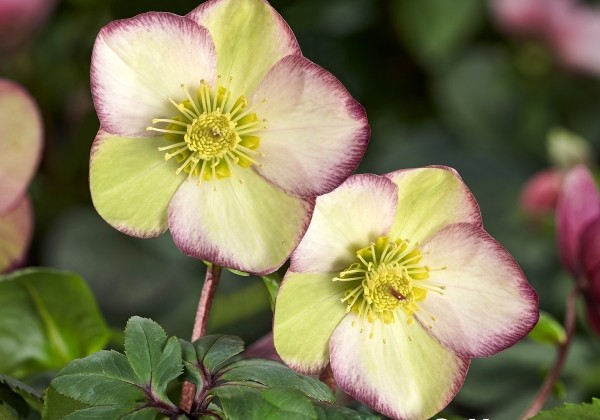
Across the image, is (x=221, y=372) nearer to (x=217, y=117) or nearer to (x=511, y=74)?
(x=217, y=117)

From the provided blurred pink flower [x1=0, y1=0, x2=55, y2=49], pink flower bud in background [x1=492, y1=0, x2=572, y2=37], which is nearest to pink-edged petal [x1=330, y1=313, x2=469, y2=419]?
blurred pink flower [x1=0, y1=0, x2=55, y2=49]

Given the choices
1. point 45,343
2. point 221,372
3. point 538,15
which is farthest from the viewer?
point 538,15

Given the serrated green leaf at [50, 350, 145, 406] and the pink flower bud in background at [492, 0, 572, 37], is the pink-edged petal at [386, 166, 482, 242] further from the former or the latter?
the pink flower bud in background at [492, 0, 572, 37]

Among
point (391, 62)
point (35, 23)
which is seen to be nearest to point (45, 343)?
point (35, 23)

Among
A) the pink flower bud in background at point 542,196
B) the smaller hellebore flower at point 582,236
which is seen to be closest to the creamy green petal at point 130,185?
the smaller hellebore flower at point 582,236

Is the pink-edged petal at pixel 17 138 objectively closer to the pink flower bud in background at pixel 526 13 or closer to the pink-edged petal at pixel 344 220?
the pink-edged petal at pixel 344 220

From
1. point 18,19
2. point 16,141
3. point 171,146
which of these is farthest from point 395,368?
point 18,19

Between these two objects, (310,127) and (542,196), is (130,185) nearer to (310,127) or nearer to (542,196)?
(310,127)
